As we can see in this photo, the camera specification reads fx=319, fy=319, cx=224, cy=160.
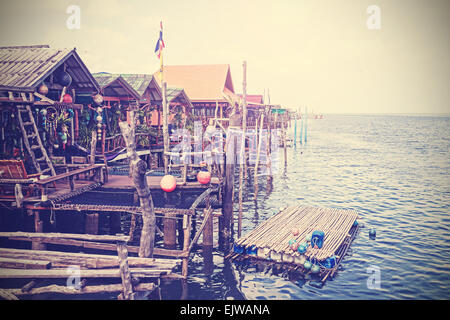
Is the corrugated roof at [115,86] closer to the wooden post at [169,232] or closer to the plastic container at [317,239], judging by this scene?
the wooden post at [169,232]

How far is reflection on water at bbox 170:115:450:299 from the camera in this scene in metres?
10.3

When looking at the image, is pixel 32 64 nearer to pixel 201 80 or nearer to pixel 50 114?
pixel 50 114

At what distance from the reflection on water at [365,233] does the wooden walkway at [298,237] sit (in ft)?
1.79

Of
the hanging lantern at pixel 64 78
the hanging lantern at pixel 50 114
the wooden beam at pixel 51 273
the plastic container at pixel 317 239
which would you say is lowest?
the plastic container at pixel 317 239

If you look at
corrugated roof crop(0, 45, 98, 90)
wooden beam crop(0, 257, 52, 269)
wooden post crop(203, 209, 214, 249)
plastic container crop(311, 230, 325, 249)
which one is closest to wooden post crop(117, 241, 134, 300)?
wooden beam crop(0, 257, 52, 269)

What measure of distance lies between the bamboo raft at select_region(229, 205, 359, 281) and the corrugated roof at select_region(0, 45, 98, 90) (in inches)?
372

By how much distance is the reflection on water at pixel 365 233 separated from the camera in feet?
33.7

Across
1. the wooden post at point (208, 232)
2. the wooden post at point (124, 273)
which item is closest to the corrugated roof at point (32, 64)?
the wooden post at point (124, 273)

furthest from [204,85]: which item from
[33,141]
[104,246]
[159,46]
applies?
[104,246]

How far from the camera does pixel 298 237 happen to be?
1201 cm

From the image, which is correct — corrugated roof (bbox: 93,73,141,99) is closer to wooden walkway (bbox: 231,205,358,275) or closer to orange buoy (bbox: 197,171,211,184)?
orange buoy (bbox: 197,171,211,184)

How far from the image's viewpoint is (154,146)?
69.1ft
